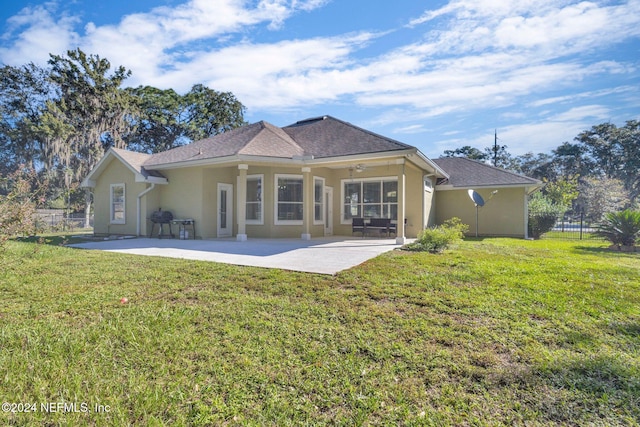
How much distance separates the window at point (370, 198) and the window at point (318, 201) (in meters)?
1.15

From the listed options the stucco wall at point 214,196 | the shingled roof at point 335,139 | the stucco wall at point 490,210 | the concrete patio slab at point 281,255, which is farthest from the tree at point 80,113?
the stucco wall at point 490,210

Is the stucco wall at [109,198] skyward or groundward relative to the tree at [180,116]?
groundward

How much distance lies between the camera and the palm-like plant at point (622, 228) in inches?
402

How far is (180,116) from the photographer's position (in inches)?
1178

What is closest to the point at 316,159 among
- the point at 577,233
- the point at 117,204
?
the point at 117,204

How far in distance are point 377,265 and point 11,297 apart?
19.2ft

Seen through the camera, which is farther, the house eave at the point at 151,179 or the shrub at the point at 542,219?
the shrub at the point at 542,219

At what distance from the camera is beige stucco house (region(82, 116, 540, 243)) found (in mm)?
10805

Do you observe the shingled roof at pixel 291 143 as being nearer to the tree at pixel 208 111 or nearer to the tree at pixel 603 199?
the tree at pixel 208 111

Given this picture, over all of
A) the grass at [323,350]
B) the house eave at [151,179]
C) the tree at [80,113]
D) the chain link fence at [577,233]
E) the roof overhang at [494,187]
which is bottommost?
the grass at [323,350]

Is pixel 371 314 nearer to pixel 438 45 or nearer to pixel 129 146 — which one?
pixel 438 45

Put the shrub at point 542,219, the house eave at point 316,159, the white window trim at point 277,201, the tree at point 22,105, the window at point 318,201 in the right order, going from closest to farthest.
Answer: the house eave at point 316,159 < the white window trim at point 277,201 < the window at point 318,201 < the shrub at point 542,219 < the tree at point 22,105

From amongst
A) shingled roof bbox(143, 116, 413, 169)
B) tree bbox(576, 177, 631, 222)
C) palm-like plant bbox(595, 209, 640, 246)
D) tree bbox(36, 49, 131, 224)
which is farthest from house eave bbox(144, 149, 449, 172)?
tree bbox(576, 177, 631, 222)

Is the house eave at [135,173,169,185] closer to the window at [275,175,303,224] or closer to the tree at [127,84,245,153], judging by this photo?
the window at [275,175,303,224]
